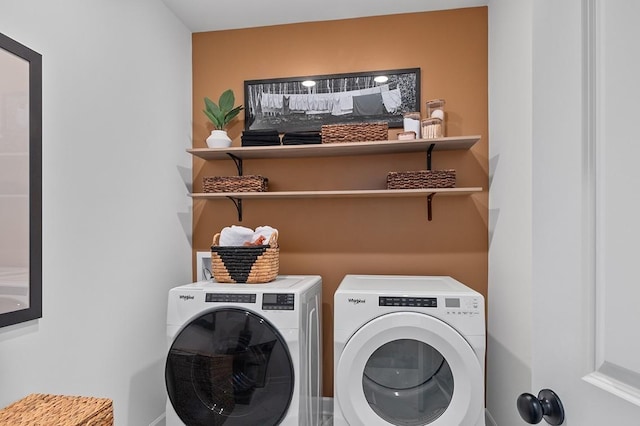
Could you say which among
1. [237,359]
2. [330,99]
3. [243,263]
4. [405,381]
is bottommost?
[405,381]

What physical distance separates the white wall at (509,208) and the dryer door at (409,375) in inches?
12.2

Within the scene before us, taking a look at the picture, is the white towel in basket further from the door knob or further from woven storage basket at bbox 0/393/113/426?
the door knob

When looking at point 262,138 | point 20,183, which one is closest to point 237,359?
point 20,183

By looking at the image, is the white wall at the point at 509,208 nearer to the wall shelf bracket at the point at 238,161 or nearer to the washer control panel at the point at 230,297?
the washer control panel at the point at 230,297

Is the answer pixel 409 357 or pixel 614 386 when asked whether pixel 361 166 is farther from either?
pixel 614 386

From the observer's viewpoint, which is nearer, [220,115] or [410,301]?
[410,301]

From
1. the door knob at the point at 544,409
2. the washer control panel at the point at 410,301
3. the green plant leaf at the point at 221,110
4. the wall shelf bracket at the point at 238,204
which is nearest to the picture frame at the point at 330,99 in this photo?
the green plant leaf at the point at 221,110

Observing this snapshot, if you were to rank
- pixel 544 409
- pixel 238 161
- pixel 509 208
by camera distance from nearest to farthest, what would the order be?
pixel 544 409
pixel 509 208
pixel 238 161

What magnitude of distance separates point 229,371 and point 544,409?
141cm

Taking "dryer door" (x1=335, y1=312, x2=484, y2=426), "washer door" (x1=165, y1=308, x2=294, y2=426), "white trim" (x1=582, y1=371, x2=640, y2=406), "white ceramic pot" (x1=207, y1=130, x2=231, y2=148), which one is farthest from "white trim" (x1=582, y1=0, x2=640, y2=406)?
"white ceramic pot" (x1=207, y1=130, x2=231, y2=148)

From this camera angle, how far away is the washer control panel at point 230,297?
1.78 meters

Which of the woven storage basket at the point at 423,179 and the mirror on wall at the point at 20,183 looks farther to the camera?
the woven storage basket at the point at 423,179

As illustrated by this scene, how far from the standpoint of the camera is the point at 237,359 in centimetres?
175

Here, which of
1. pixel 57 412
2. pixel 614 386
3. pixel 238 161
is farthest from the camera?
pixel 238 161
